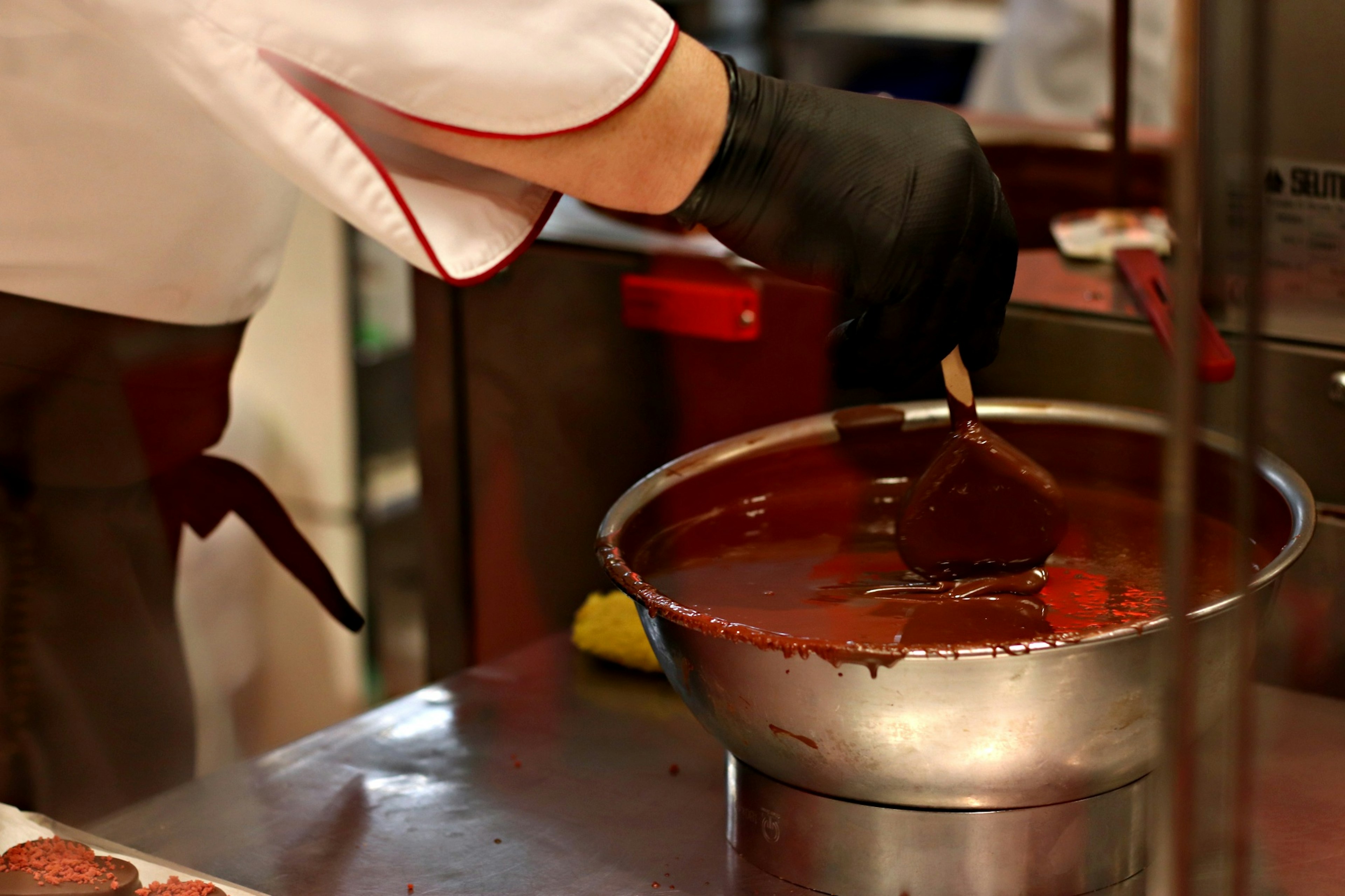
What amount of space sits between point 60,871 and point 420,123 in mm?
587

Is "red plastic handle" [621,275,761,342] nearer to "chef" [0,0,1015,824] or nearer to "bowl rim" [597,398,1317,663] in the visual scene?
"bowl rim" [597,398,1317,663]

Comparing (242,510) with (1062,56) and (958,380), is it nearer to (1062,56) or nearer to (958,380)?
(958,380)

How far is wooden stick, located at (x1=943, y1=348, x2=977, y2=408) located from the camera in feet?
3.58

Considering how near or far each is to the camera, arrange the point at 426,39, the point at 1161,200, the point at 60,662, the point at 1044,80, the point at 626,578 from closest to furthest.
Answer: the point at 426,39
the point at 626,578
the point at 60,662
the point at 1161,200
the point at 1044,80

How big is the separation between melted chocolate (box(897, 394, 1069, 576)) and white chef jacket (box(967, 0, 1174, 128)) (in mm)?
2172

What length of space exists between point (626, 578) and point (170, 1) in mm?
495

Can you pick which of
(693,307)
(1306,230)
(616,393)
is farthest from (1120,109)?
(616,393)

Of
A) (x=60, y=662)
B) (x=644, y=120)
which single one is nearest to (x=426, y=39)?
(x=644, y=120)

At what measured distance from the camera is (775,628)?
100 centimetres

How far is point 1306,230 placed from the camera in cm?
145

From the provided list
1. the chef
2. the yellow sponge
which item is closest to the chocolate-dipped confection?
the chef

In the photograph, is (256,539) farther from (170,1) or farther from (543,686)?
(170,1)

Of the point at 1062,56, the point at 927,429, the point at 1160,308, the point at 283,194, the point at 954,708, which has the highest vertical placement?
the point at 1062,56

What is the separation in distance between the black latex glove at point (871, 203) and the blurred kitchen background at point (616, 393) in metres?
0.40
